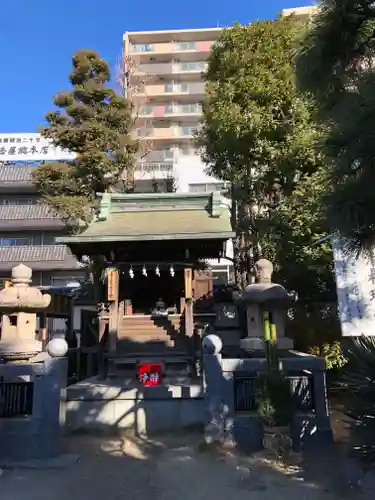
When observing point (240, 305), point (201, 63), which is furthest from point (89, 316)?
point (201, 63)

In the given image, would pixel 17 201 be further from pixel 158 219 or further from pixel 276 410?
pixel 276 410

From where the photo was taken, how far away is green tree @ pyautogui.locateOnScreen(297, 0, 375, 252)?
12.6 ft

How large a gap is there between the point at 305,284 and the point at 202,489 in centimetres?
735

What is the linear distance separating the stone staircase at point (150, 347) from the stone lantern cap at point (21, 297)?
82.9 inches

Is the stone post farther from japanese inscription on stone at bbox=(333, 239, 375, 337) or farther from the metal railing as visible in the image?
japanese inscription on stone at bbox=(333, 239, 375, 337)

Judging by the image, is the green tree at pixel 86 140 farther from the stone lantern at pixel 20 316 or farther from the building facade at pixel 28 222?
the building facade at pixel 28 222

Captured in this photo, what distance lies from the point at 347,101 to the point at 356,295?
4211 mm

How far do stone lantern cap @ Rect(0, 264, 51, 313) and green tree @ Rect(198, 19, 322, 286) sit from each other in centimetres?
622

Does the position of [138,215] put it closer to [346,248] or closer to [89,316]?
[89,316]

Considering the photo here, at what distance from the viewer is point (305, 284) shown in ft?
37.1

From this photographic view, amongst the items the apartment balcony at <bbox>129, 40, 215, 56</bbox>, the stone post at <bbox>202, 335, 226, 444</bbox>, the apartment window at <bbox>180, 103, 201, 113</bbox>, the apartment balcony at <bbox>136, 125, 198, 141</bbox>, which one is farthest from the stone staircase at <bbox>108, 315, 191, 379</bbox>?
the apartment balcony at <bbox>129, 40, 215, 56</bbox>

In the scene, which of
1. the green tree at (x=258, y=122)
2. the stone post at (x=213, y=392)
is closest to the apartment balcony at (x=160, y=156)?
the green tree at (x=258, y=122)

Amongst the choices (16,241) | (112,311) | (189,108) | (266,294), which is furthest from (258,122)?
(189,108)

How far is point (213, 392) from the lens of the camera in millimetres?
6719
